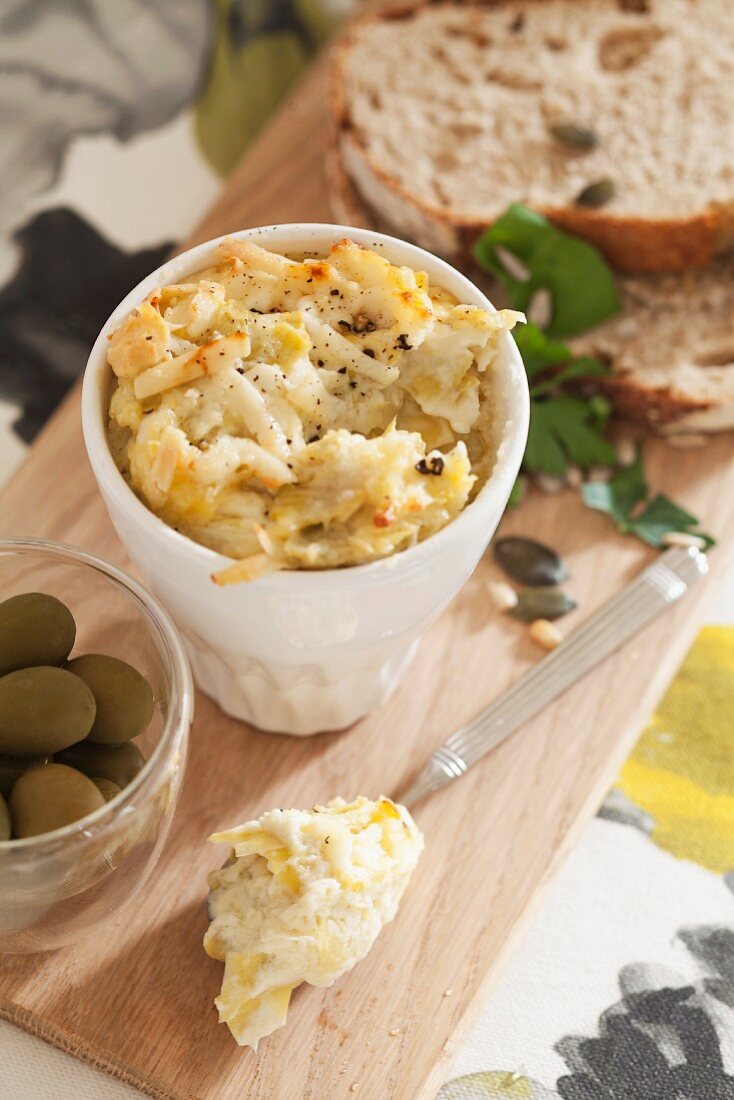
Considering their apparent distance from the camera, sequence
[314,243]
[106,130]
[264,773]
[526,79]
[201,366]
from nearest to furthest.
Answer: [201,366] → [314,243] → [264,773] → [526,79] → [106,130]

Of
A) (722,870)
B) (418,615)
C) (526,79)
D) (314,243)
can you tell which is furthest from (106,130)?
(722,870)

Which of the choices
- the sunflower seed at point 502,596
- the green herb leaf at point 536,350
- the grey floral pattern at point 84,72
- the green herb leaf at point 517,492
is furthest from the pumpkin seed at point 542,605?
the grey floral pattern at point 84,72

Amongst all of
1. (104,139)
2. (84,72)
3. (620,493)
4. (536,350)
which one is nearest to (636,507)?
(620,493)

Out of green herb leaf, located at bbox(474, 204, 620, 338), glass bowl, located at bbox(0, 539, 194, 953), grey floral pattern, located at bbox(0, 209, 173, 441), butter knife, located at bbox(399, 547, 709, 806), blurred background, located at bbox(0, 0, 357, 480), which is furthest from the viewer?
blurred background, located at bbox(0, 0, 357, 480)

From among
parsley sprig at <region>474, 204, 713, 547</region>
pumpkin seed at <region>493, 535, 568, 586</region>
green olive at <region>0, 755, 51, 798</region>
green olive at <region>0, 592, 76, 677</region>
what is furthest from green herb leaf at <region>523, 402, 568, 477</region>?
green olive at <region>0, 755, 51, 798</region>

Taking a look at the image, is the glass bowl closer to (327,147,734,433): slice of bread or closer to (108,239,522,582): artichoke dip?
(108,239,522,582): artichoke dip

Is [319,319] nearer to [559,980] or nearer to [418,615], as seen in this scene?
[418,615]
